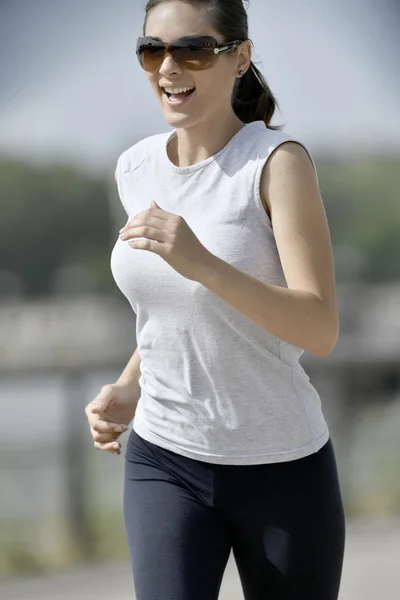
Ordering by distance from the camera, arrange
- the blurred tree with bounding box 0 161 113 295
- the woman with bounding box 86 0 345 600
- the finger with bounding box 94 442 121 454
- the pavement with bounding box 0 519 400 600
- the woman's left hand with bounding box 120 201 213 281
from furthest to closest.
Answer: the blurred tree with bounding box 0 161 113 295
the pavement with bounding box 0 519 400 600
the finger with bounding box 94 442 121 454
the woman with bounding box 86 0 345 600
the woman's left hand with bounding box 120 201 213 281

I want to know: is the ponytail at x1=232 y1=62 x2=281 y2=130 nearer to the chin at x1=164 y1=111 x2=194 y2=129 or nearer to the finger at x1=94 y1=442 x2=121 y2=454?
the chin at x1=164 y1=111 x2=194 y2=129

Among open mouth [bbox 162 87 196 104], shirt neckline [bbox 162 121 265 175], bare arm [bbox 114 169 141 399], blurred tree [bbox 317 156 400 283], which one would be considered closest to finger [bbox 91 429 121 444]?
bare arm [bbox 114 169 141 399]

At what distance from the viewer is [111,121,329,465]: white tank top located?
1.85m

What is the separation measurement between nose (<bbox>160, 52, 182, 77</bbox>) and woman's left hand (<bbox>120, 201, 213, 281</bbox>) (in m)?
0.36

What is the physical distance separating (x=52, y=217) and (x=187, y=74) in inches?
2248

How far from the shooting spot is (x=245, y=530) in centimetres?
191

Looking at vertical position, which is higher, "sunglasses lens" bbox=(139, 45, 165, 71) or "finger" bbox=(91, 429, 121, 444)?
"sunglasses lens" bbox=(139, 45, 165, 71)

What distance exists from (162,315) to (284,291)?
0.26m

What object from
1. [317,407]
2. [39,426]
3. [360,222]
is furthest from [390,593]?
[360,222]

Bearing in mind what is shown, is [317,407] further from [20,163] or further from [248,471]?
[20,163]

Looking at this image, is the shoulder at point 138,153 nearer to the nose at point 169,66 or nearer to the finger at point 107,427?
the nose at point 169,66

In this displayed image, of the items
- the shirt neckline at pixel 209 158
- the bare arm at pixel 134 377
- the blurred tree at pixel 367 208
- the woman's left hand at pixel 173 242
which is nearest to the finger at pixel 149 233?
the woman's left hand at pixel 173 242

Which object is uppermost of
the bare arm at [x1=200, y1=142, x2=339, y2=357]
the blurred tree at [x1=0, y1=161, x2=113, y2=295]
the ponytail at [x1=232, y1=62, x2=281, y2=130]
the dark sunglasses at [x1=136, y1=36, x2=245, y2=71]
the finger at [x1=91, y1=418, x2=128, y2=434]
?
the dark sunglasses at [x1=136, y1=36, x2=245, y2=71]

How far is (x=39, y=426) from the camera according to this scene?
83.7 feet
